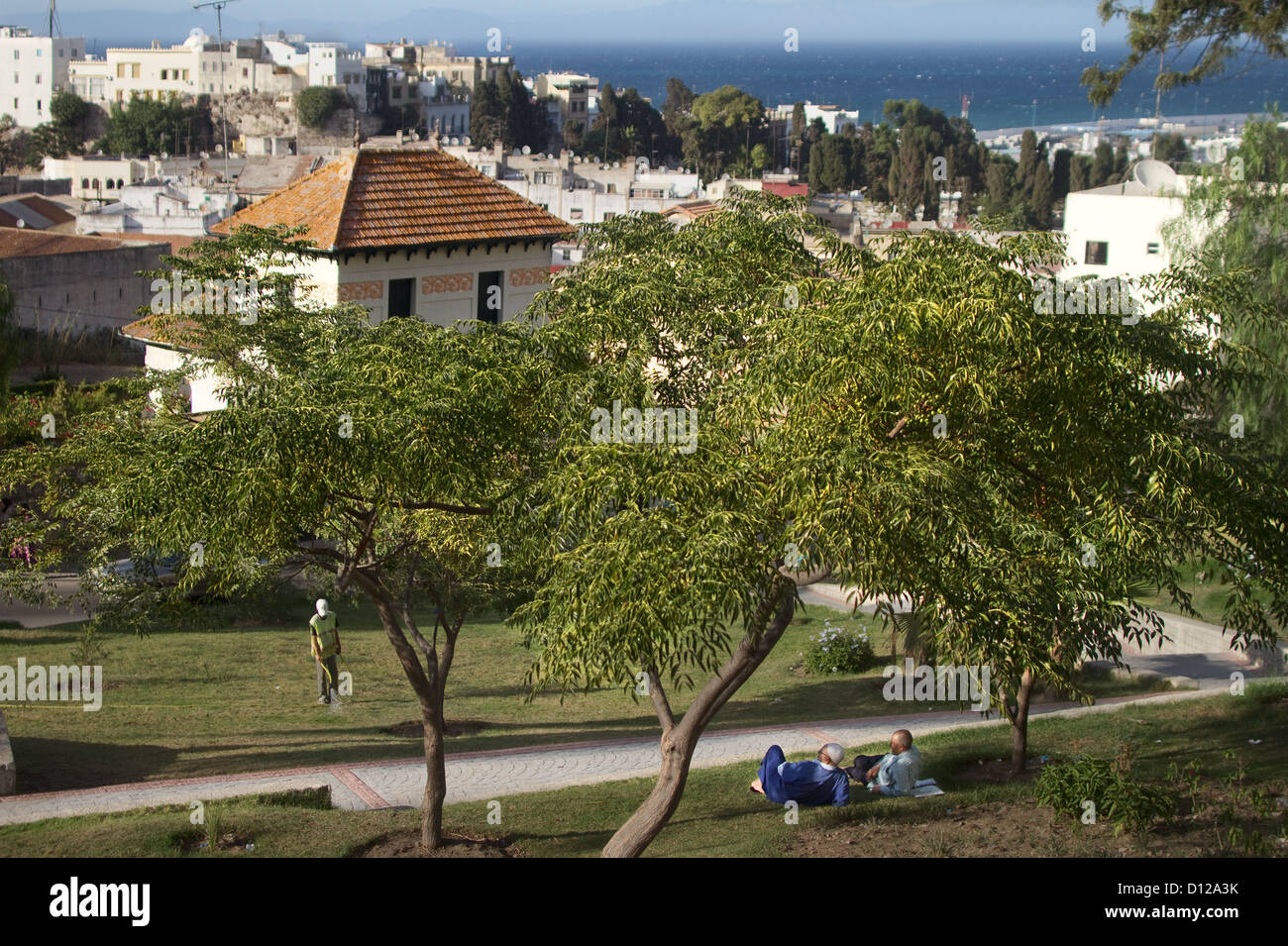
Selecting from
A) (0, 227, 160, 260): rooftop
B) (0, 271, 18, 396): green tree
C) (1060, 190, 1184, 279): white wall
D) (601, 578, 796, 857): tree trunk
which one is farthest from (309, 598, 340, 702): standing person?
(0, 227, 160, 260): rooftop

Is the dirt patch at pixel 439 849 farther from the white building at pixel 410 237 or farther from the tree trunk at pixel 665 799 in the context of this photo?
the white building at pixel 410 237

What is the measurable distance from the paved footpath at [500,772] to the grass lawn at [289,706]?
19.9 inches

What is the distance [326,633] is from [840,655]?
303 inches

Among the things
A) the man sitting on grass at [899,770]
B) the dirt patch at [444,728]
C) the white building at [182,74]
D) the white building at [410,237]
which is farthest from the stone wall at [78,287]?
the white building at [182,74]

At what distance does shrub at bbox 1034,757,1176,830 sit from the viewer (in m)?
11.0

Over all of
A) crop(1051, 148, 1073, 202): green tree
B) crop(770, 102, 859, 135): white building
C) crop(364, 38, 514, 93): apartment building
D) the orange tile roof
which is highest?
crop(364, 38, 514, 93): apartment building

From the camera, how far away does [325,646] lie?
55.1 ft

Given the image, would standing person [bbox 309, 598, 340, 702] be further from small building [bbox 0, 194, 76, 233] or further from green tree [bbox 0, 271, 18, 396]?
small building [bbox 0, 194, 76, 233]

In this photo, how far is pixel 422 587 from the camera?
12750mm

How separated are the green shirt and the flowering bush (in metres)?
7.26

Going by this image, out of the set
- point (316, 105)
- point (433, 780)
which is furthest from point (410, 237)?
point (316, 105)
